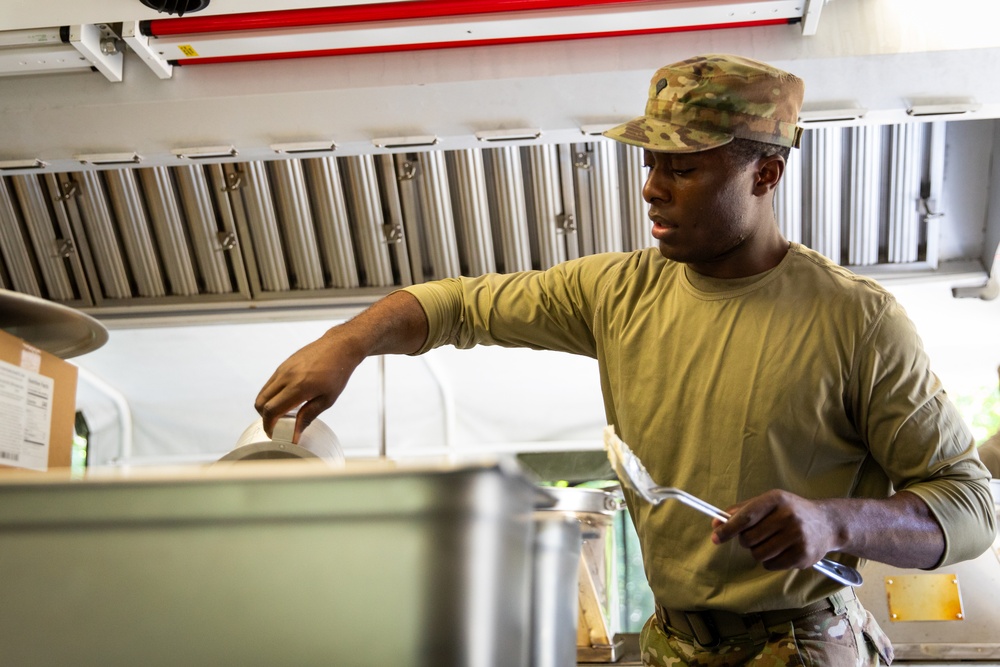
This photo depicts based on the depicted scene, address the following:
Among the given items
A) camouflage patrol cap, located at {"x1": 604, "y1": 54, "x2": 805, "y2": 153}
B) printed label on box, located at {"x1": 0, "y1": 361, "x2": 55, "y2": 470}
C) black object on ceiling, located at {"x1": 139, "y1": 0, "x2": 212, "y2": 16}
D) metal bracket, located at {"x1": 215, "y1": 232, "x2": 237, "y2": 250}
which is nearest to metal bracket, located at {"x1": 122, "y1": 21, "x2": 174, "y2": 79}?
black object on ceiling, located at {"x1": 139, "y1": 0, "x2": 212, "y2": 16}

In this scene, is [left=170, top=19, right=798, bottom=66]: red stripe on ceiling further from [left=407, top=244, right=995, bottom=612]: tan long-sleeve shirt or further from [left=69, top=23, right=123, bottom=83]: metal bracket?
[left=407, top=244, right=995, bottom=612]: tan long-sleeve shirt

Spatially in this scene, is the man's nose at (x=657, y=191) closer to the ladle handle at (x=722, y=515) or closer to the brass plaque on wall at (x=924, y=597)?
the ladle handle at (x=722, y=515)

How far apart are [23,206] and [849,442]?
233 centimetres

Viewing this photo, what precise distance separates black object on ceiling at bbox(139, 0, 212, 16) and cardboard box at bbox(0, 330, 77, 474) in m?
0.73

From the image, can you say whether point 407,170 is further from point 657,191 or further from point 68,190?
point 657,191

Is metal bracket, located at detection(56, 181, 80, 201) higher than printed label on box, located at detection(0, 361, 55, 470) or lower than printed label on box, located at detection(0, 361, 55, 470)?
higher

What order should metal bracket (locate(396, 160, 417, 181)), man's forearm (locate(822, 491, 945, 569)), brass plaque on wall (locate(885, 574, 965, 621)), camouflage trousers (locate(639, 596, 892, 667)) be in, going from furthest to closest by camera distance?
1. metal bracket (locate(396, 160, 417, 181))
2. brass plaque on wall (locate(885, 574, 965, 621))
3. camouflage trousers (locate(639, 596, 892, 667))
4. man's forearm (locate(822, 491, 945, 569))

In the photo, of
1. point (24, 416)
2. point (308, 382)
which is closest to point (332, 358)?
point (308, 382)

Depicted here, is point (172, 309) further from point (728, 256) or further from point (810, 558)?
point (810, 558)

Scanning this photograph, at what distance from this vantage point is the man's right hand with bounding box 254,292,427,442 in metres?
1.27

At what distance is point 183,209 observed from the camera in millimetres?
2785

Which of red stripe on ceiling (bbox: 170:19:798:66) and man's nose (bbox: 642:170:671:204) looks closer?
man's nose (bbox: 642:170:671:204)

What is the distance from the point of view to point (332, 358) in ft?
4.36

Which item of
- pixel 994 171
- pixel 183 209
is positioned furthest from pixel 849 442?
pixel 183 209
